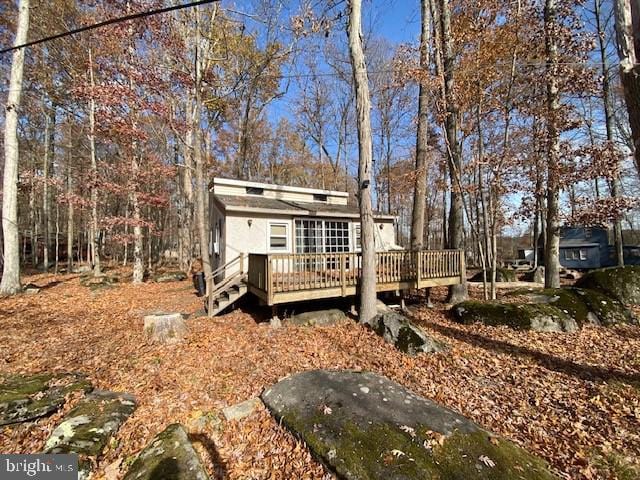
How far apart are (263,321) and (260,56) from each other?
15.1 meters

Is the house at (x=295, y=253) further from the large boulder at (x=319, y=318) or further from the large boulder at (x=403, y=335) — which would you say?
the large boulder at (x=403, y=335)

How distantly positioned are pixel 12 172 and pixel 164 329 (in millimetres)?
9215

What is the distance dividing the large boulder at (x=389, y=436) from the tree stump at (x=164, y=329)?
311cm

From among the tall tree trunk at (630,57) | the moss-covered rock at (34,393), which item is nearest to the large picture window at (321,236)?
the moss-covered rock at (34,393)

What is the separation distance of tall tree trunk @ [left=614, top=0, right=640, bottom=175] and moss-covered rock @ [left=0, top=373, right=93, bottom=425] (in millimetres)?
7266

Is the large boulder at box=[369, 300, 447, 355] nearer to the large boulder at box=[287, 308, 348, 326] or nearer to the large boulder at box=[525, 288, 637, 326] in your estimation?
the large boulder at box=[287, 308, 348, 326]

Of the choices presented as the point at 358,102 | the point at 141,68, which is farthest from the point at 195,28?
the point at 358,102

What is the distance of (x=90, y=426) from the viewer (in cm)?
332

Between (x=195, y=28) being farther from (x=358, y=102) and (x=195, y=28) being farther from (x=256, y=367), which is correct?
(x=256, y=367)

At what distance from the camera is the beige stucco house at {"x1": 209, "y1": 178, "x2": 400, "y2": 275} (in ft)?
34.2

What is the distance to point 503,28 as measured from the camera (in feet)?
26.7

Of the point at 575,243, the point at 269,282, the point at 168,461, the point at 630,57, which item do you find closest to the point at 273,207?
the point at 269,282

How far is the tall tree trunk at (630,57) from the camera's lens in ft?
8.15

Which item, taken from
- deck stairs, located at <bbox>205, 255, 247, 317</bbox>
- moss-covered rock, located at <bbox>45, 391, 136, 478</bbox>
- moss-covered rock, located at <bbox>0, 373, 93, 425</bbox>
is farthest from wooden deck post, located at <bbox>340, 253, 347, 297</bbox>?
moss-covered rock, located at <bbox>0, 373, 93, 425</bbox>
